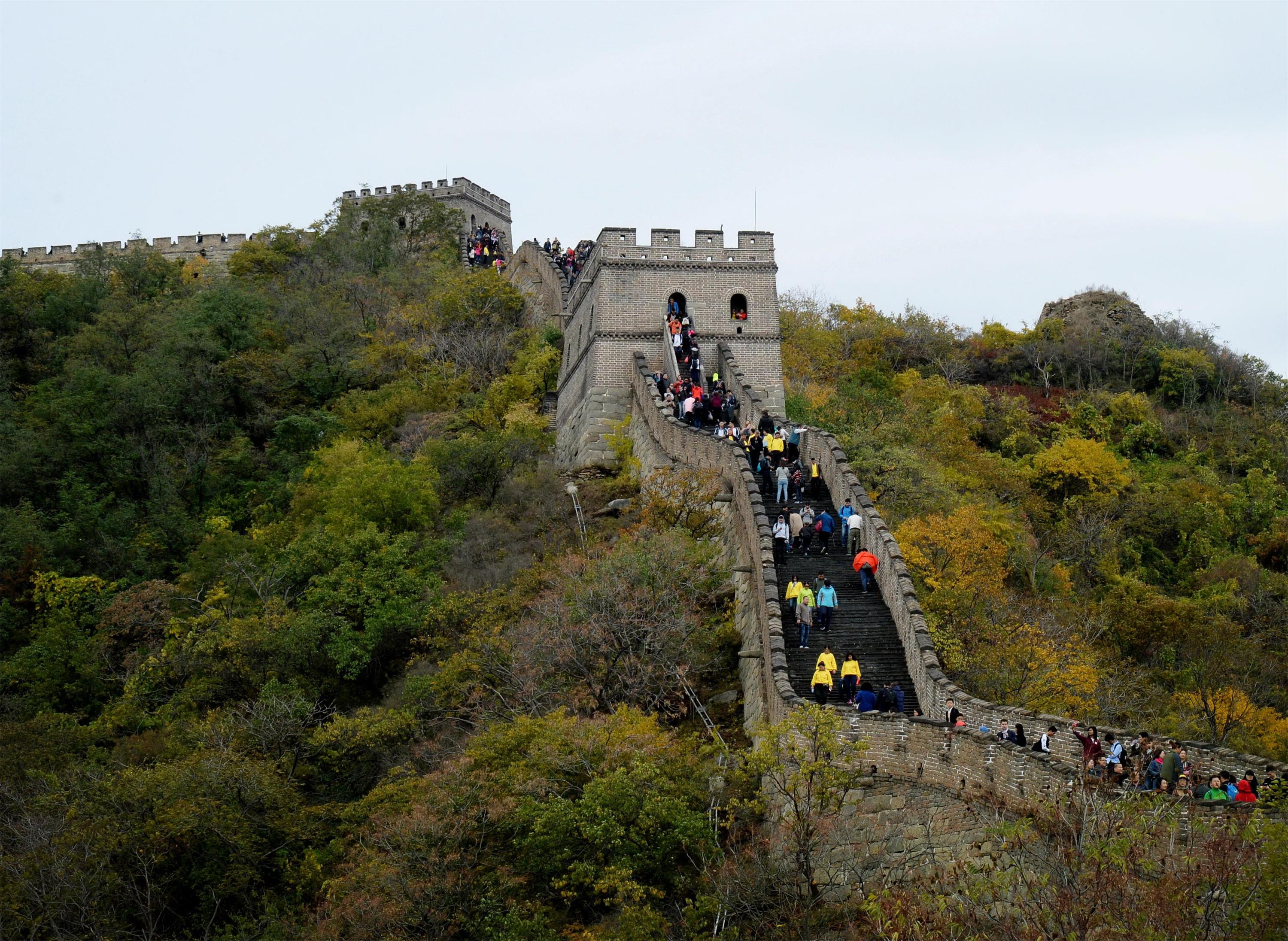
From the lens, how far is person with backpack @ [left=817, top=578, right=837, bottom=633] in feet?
89.1

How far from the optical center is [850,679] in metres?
25.1

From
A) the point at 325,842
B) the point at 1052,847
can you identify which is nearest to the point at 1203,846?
the point at 1052,847

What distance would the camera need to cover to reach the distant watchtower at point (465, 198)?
7781 cm

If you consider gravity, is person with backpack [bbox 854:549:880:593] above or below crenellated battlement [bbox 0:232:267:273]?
below

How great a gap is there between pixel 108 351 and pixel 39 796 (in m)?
31.7

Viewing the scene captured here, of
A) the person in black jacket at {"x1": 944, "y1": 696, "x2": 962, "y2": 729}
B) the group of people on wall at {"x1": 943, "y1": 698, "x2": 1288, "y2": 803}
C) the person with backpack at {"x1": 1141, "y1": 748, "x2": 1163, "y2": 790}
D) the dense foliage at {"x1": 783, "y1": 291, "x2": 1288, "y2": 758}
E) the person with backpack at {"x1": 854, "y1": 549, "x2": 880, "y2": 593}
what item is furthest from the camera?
the dense foliage at {"x1": 783, "y1": 291, "x2": 1288, "y2": 758}

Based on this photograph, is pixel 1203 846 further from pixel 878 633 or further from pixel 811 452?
pixel 811 452

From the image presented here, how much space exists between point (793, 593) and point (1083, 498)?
30508mm

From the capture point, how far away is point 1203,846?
1711cm

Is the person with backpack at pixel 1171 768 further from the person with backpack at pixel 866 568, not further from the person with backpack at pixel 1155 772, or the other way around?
the person with backpack at pixel 866 568

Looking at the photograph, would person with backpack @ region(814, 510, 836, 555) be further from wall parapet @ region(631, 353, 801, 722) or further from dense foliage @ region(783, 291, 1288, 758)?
dense foliage @ region(783, 291, 1288, 758)

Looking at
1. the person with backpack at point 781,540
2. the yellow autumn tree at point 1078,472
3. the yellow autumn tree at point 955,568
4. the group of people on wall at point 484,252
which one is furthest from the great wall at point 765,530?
the yellow autumn tree at point 1078,472

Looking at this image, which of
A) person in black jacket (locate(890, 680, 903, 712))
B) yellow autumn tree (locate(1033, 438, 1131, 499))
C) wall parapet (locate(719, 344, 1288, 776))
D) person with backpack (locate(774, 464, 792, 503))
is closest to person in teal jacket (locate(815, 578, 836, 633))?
wall parapet (locate(719, 344, 1288, 776))

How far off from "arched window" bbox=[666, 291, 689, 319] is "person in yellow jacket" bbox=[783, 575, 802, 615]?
16190 millimetres
